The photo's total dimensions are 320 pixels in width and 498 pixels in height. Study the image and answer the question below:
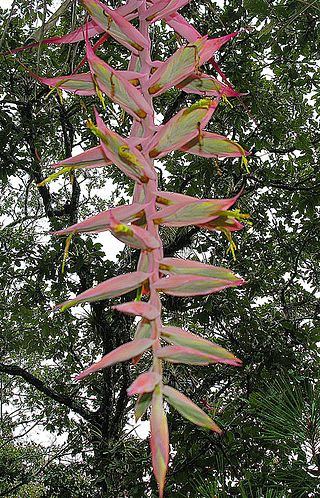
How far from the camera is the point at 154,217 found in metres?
0.29

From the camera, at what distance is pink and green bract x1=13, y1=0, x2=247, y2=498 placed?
0.26 m

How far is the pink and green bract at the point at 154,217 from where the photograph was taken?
26 centimetres

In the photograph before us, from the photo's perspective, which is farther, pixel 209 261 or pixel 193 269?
pixel 209 261

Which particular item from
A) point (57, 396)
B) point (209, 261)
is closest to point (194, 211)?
point (209, 261)

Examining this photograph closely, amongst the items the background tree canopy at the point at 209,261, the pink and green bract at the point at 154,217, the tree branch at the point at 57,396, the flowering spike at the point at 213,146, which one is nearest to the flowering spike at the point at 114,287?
the pink and green bract at the point at 154,217

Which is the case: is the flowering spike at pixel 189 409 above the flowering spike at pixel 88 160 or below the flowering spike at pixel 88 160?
below

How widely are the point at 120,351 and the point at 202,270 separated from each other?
58 mm

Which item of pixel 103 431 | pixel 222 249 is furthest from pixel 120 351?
pixel 103 431

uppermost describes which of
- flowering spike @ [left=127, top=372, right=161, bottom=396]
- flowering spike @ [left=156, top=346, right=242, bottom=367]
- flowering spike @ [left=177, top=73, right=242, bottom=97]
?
flowering spike @ [left=177, top=73, right=242, bottom=97]

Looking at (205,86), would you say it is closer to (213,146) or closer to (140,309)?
(213,146)

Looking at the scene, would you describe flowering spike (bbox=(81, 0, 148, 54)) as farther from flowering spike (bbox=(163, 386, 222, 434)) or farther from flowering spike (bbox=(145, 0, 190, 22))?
flowering spike (bbox=(163, 386, 222, 434))

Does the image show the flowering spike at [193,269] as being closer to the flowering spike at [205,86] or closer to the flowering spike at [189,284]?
the flowering spike at [189,284]

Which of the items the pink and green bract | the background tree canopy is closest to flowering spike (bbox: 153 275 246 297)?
the pink and green bract

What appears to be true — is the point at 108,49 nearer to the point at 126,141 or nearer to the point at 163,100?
the point at 163,100
